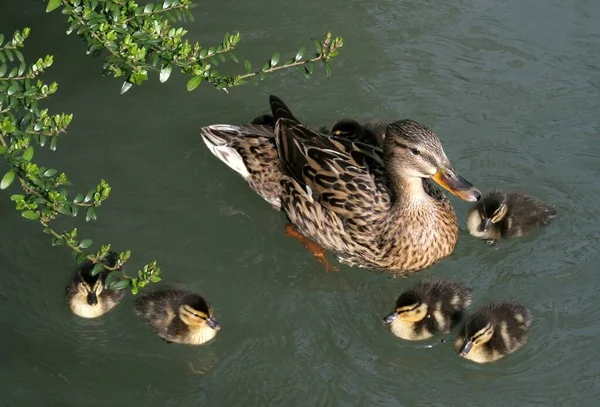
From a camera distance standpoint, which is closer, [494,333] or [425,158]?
[494,333]

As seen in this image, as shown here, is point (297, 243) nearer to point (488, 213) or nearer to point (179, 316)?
point (179, 316)

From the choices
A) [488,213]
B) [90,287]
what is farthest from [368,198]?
[90,287]

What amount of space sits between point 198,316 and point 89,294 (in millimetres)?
592

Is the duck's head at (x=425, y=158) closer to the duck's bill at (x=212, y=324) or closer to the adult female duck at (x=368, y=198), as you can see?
the adult female duck at (x=368, y=198)

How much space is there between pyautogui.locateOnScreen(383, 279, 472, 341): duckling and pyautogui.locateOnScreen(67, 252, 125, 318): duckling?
145cm

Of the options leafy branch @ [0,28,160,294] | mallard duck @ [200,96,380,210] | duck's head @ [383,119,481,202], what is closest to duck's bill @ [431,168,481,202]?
duck's head @ [383,119,481,202]

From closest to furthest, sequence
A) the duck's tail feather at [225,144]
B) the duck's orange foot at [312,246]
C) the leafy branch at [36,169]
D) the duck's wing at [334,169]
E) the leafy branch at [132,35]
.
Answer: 1. the leafy branch at [36,169]
2. the leafy branch at [132,35]
3. the duck's wing at [334,169]
4. the duck's orange foot at [312,246]
5. the duck's tail feather at [225,144]

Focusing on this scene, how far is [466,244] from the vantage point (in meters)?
5.09

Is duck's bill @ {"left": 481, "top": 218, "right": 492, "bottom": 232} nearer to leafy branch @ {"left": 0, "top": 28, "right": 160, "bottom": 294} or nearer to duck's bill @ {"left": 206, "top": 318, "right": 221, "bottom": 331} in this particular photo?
duck's bill @ {"left": 206, "top": 318, "right": 221, "bottom": 331}

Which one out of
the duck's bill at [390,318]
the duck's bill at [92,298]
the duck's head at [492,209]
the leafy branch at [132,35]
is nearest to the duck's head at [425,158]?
the duck's head at [492,209]

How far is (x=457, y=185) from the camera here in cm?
450

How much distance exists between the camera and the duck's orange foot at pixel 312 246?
5062 millimetres

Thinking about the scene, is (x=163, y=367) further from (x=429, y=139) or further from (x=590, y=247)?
(x=590, y=247)

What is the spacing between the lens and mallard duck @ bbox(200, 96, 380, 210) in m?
5.27
